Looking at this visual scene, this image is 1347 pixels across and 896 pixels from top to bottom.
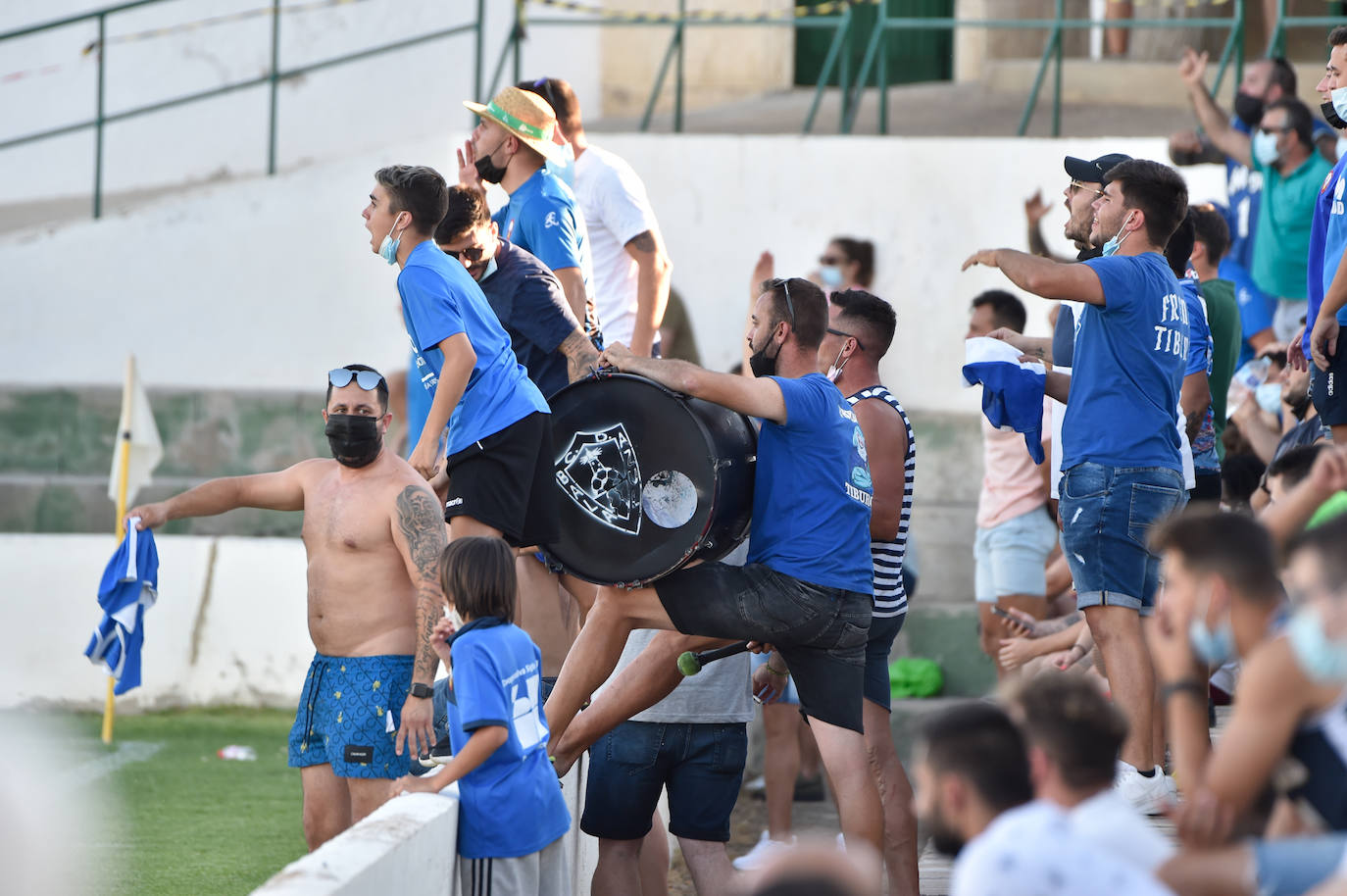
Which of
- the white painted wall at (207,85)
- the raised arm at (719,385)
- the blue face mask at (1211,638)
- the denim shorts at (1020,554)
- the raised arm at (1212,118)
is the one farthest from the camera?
the white painted wall at (207,85)

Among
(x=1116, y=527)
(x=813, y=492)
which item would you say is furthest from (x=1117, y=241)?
(x=813, y=492)

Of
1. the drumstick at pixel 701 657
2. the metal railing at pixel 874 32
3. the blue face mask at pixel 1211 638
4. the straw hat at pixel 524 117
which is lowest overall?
the drumstick at pixel 701 657

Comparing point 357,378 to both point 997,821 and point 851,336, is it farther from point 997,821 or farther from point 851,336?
point 997,821

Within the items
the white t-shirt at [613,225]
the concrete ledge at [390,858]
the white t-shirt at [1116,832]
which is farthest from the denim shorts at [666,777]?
the white t-shirt at [1116,832]

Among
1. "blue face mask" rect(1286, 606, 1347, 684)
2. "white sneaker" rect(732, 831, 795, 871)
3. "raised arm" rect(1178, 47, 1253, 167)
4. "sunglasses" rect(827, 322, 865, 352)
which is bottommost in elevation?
"white sneaker" rect(732, 831, 795, 871)

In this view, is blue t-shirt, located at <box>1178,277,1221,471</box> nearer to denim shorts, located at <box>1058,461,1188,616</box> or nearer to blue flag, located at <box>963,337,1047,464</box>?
blue flag, located at <box>963,337,1047,464</box>

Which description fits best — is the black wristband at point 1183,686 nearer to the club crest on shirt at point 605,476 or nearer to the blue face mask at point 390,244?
the club crest on shirt at point 605,476

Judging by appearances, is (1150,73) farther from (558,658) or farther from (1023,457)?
(558,658)

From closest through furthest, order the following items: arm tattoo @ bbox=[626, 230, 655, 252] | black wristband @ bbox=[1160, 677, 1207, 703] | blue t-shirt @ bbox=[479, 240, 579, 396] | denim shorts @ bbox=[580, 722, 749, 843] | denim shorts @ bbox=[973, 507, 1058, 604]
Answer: black wristband @ bbox=[1160, 677, 1207, 703], denim shorts @ bbox=[580, 722, 749, 843], blue t-shirt @ bbox=[479, 240, 579, 396], arm tattoo @ bbox=[626, 230, 655, 252], denim shorts @ bbox=[973, 507, 1058, 604]

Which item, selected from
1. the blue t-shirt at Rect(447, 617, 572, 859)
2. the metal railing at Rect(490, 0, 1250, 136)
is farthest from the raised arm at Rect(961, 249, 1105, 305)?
the metal railing at Rect(490, 0, 1250, 136)

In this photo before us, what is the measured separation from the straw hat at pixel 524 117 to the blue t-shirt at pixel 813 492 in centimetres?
198

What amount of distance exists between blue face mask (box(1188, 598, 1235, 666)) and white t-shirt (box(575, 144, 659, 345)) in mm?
4420

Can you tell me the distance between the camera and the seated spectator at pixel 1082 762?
2762 millimetres

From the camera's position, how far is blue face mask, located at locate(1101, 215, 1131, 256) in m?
5.18
